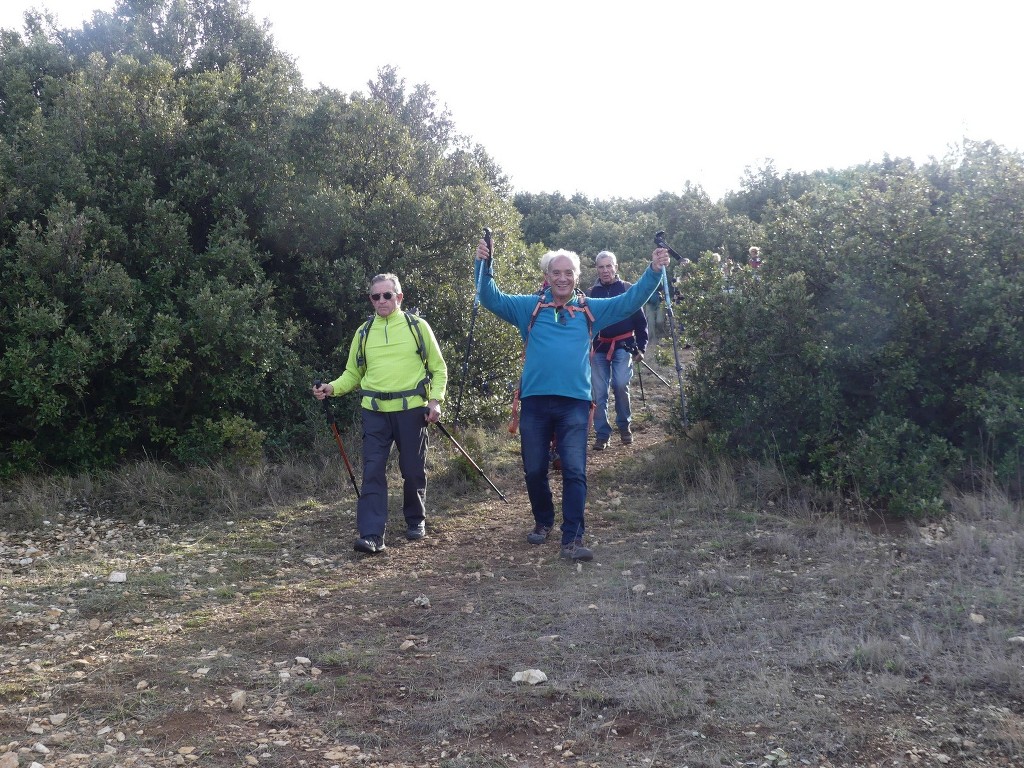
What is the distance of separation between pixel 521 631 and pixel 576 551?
4.02 feet

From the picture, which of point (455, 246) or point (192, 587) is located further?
point (455, 246)

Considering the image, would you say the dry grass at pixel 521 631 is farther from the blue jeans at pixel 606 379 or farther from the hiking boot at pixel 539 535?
the blue jeans at pixel 606 379

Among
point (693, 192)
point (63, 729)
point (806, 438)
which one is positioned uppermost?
point (693, 192)

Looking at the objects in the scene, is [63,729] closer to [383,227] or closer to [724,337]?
[724,337]

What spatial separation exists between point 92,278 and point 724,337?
555cm

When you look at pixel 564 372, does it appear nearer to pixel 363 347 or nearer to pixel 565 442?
pixel 565 442

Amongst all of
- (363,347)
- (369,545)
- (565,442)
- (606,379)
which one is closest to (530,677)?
(565,442)

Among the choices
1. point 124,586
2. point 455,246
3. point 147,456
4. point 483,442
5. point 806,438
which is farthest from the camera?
point 455,246

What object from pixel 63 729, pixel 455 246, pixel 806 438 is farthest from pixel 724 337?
pixel 63 729

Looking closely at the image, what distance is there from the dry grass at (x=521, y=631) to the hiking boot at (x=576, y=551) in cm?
12

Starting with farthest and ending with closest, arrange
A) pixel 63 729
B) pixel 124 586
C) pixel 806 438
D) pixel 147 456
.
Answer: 1. pixel 147 456
2. pixel 806 438
3. pixel 124 586
4. pixel 63 729

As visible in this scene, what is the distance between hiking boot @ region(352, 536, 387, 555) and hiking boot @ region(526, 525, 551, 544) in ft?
3.52

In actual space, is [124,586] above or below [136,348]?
below

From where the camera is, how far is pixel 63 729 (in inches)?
157
